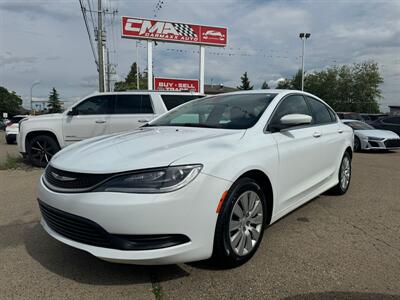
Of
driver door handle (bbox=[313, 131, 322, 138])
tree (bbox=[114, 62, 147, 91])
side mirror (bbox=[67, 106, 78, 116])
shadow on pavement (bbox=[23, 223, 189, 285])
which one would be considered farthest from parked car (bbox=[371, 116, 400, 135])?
tree (bbox=[114, 62, 147, 91])

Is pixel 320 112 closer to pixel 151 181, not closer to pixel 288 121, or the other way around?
pixel 288 121

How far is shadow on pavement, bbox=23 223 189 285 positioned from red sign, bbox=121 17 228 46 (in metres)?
17.6

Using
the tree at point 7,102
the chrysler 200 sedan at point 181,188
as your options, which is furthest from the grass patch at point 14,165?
the tree at point 7,102

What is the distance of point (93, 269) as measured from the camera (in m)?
2.87

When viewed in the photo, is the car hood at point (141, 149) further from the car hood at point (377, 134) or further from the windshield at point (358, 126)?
the windshield at point (358, 126)

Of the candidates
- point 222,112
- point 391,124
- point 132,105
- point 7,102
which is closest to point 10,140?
point 132,105

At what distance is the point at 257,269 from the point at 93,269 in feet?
4.55

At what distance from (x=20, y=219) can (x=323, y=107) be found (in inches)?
172

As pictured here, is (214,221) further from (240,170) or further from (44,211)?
(44,211)

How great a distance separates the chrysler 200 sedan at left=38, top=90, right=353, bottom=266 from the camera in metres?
2.37

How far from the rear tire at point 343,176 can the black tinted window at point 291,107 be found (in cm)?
131

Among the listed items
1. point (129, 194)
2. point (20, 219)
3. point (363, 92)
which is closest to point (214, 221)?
point (129, 194)

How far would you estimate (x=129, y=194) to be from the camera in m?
2.36

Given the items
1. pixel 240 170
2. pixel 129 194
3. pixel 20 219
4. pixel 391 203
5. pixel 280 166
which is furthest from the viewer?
pixel 391 203
